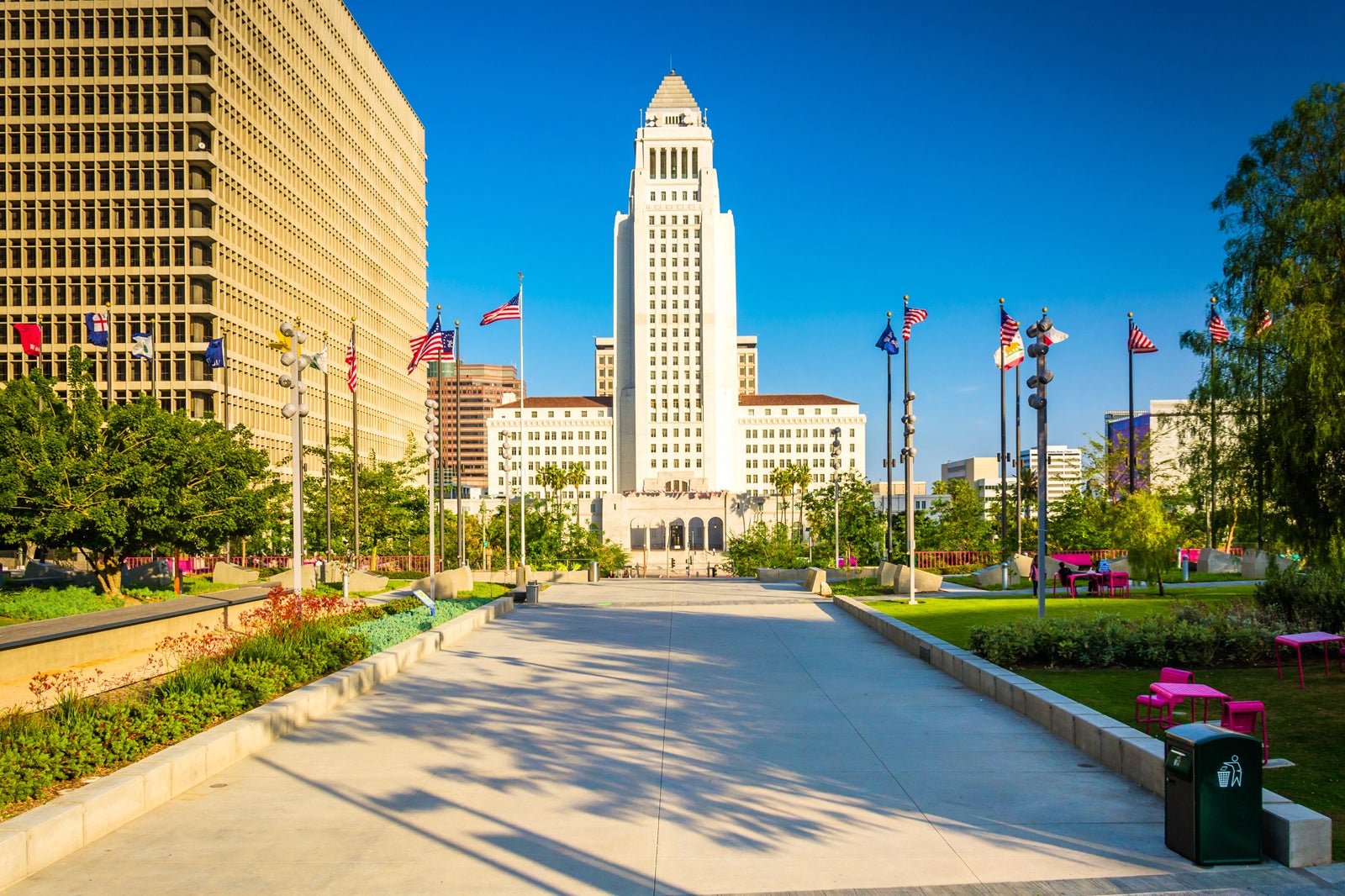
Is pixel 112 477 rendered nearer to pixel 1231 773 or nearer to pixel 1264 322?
pixel 1264 322

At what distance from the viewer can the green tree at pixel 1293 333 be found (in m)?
17.6

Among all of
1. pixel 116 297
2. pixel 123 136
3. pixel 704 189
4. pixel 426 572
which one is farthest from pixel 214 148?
pixel 704 189

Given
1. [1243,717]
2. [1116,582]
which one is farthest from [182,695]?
[1116,582]

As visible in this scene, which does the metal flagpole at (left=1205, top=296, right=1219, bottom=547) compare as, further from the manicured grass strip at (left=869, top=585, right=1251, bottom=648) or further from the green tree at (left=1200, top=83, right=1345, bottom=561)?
the manicured grass strip at (left=869, top=585, right=1251, bottom=648)

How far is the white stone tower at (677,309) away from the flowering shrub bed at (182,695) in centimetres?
12880

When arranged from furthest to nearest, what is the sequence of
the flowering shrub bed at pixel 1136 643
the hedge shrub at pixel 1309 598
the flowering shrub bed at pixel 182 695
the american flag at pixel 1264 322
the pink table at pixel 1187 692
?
the american flag at pixel 1264 322
the hedge shrub at pixel 1309 598
the flowering shrub bed at pixel 1136 643
the pink table at pixel 1187 692
the flowering shrub bed at pixel 182 695

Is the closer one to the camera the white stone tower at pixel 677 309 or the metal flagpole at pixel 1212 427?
the metal flagpole at pixel 1212 427

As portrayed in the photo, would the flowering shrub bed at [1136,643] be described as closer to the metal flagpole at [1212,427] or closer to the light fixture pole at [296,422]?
the metal flagpole at [1212,427]

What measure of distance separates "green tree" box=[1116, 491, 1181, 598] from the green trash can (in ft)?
85.3

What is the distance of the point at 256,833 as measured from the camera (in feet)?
27.9

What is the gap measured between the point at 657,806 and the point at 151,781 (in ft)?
15.6

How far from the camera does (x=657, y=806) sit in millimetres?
9297

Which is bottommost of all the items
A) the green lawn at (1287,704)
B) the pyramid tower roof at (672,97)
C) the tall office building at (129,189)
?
the green lawn at (1287,704)

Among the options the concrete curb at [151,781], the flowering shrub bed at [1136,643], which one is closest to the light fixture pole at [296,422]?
the concrete curb at [151,781]
